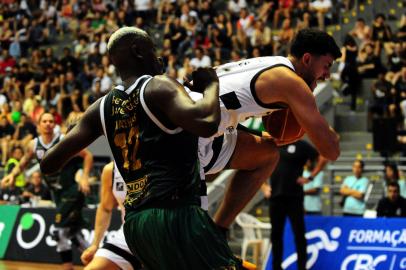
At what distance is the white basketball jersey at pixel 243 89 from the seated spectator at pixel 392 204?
6330 millimetres

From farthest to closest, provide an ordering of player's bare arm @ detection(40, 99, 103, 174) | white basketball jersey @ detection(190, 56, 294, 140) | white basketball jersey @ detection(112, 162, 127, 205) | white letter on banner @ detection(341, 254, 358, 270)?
1. white letter on banner @ detection(341, 254, 358, 270)
2. white basketball jersey @ detection(112, 162, 127, 205)
3. white basketball jersey @ detection(190, 56, 294, 140)
4. player's bare arm @ detection(40, 99, 103, 174)

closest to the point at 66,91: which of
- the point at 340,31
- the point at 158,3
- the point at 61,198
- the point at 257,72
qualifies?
the point at 158,3

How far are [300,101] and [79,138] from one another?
5.11 feet

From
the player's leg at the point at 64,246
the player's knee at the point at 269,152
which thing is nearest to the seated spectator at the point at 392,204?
the player's leg at the point at 64,246

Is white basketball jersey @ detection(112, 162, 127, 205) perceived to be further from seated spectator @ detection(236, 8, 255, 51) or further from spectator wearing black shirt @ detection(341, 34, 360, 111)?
seated spectator @ detection(236, 8, 255, 51)

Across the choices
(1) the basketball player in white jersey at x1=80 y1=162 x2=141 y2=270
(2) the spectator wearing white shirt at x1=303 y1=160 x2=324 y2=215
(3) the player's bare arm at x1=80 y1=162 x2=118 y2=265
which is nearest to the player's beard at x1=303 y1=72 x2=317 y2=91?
(1) the basketball player in white jersey at x1=80 y1=162 x2=141 y2=270

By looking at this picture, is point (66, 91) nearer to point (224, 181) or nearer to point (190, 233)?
point (224, 181)

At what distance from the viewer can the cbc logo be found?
14.8 metres

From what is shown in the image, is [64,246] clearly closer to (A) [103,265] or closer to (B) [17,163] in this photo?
(A) [103,265]

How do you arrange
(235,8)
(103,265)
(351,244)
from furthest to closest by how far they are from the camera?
(235,8) < (351,244) < (103,265)

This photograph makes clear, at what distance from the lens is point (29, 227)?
49.2 feet

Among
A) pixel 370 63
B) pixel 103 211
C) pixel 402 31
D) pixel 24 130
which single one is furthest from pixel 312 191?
pixel 24 130

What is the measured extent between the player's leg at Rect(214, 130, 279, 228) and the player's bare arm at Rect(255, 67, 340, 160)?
734 mm

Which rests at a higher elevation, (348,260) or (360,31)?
(360,31)
